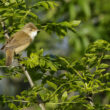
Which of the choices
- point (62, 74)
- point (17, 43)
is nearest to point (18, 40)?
point (17, 43)

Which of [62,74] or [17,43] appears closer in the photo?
[62,74]

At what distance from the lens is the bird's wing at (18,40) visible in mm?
3442

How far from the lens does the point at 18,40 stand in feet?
12.3

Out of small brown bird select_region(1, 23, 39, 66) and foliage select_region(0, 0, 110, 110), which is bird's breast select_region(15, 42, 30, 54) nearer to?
small brown bird select_region(1, 23, 39, 66)

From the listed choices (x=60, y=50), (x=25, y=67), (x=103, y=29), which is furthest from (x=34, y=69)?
(x=60, y=50)

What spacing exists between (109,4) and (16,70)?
4136mm

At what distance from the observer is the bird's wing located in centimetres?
344

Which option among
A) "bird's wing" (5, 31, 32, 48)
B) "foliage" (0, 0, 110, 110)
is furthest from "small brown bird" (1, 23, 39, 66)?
"foliage" (0, 0, 110, 110)

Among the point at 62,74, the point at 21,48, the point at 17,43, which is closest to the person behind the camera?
the point at 62,74

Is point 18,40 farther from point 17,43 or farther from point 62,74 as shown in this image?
point 62,74

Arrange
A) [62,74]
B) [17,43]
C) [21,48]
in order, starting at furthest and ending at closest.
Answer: [17,43] < [21,48] < [62,74]

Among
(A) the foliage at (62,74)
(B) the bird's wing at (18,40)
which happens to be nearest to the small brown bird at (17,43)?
(B) the bird's wing at (18,40)

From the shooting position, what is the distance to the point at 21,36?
12.7 ft

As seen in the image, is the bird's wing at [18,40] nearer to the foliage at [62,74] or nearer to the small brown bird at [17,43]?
the small brown bird at [17,43]
